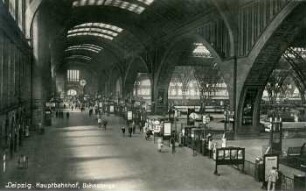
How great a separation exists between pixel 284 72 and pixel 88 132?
31.3m

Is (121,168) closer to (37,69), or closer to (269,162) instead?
(269,162)

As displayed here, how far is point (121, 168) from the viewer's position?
601 inches

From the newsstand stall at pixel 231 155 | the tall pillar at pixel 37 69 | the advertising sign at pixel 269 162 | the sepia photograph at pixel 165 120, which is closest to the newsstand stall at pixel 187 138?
the sepia photograph at pixel 165 120

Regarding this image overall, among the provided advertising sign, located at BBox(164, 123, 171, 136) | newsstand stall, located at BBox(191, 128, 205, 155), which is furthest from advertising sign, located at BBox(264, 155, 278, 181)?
advertising sign, located at BBox(164, 123, 171, 136)

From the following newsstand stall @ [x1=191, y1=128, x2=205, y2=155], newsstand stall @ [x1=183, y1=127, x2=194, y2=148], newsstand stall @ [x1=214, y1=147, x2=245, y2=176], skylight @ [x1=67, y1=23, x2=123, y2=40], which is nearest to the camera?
newsstand stall @ [x1=214, y1=147, x2=245, y2=176]

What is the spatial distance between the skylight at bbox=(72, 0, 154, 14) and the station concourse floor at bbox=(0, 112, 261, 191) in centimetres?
1401

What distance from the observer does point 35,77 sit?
87.5ft

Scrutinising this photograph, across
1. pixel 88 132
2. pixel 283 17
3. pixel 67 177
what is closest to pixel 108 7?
pixel 88 132

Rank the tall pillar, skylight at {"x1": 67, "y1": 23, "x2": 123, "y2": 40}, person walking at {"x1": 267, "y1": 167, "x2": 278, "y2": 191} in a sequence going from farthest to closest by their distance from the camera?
skylight at {"x1": 67, "y1": 23, "x2": 123, "y2": 40}
the tall pillar
person walking at {"x1": 267, "y1": 167, "x2": 278, "y2": 191}

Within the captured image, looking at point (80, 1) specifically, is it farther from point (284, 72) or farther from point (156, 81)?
point (284, 72)

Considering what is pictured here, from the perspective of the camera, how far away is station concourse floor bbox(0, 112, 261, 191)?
42.1 ft

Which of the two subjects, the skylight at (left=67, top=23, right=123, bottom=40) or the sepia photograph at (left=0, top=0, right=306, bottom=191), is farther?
the skylight at (left=67, top=23, right=123, bottom=40)

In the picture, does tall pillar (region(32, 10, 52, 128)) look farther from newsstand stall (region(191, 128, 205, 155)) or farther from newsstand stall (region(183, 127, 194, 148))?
newsstand stall (region(191, 128, 205, 155))

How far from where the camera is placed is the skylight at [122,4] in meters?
31.4
